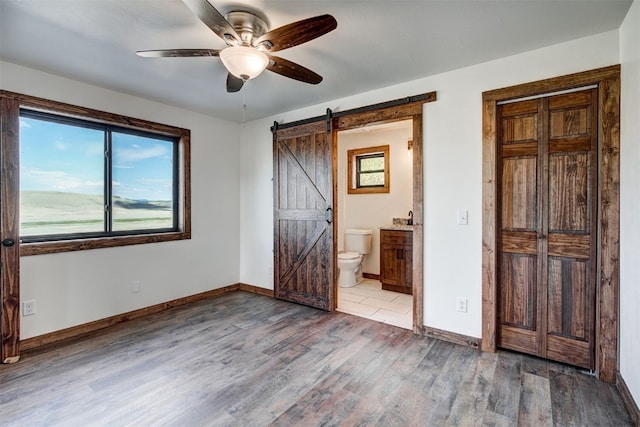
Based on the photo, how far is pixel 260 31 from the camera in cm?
199

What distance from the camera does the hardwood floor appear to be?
70.4 inches

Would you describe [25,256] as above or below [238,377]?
above

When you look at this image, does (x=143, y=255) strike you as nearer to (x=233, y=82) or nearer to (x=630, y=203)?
(x=233, y=82)

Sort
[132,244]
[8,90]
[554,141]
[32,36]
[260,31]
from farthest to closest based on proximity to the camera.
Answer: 1. [132,244]
2. [8,90]
3. [554,141]
4. [32,36]
5. [260,31]

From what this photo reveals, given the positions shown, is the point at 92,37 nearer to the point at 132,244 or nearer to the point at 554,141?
the point at 132,244

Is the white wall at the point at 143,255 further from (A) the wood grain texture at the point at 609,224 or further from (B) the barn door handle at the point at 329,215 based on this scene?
(A) the wood grain texture at the point at 609,224

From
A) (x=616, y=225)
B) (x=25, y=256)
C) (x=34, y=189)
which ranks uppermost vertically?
(x=34, y=189)

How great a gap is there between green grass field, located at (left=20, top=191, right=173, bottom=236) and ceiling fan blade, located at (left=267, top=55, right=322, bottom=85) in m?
2.45

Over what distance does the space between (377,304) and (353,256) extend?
38.5 inches

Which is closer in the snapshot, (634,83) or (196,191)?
(634,83)

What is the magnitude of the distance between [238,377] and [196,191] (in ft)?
8.41

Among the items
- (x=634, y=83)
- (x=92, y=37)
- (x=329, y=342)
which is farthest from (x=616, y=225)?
(x=92, y=37)

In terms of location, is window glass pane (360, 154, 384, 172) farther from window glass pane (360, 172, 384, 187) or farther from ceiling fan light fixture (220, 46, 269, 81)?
ceiling fan light fixture (220, 46, 269, 81)

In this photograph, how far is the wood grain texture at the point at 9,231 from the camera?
2.44 m
